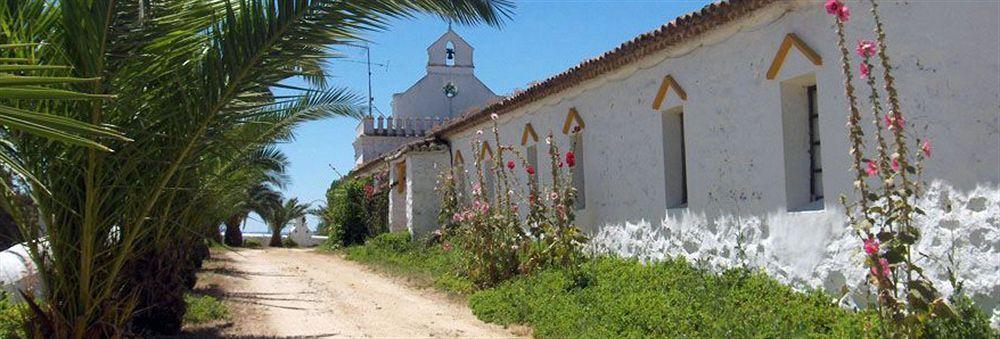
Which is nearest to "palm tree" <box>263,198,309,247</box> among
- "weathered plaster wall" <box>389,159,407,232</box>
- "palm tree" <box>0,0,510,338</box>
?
"weathered plaster wall" <box>389,159,407,232</box>

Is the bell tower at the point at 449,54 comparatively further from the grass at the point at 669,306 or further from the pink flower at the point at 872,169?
the pink flower at the point at 872,169

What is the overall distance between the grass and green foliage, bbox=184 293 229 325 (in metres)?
2.92

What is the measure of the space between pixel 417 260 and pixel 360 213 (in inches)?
334

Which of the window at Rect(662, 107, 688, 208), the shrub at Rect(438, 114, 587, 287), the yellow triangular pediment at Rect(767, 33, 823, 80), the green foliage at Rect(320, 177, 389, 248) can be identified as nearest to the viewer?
the yellow triangular pediment at Rect(767, 33, 823, 80)

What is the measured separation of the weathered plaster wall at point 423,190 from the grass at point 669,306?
6510mm

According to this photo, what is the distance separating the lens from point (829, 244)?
7.02 metres

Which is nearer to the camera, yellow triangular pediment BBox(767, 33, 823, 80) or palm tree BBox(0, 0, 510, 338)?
palm tree BBox(0, 0, 510, 338)

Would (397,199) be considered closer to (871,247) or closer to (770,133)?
(770,133)

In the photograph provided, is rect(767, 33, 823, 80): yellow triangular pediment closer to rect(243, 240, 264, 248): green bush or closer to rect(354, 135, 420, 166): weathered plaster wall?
Answer: rect(354, 135, 420, 166): weathered plaster wall

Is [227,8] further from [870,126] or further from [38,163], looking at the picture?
[870,126]

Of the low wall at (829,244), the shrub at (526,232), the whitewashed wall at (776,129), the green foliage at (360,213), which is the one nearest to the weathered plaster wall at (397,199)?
the green foliage at (360,213)

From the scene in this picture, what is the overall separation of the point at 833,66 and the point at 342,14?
12.8ft

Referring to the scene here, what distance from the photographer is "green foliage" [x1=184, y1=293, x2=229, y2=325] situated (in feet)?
31.5

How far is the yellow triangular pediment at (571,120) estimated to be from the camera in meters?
11.5
